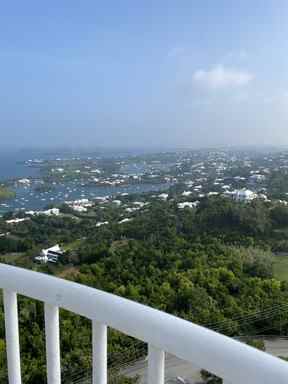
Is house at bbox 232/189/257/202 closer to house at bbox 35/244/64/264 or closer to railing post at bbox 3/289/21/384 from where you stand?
house at bbox 35/244/64/264

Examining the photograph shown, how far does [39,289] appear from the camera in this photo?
2.16 feet

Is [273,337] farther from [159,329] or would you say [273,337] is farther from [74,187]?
[74,187]

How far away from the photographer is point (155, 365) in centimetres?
53

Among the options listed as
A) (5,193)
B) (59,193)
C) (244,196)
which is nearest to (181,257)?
(244,196)

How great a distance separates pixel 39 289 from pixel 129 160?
56028 millimetres

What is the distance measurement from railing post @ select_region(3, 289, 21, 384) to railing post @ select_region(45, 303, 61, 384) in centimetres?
8

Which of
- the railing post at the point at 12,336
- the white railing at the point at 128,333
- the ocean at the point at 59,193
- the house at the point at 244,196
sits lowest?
the ocean at the point at 59,193

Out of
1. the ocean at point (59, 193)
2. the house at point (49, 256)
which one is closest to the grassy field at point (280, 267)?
the house at point (49, 256)

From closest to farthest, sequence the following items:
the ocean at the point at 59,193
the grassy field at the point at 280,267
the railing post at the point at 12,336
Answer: the railing post at the point at 12,336 → the grassy field at the point at 280,267 → the ocean at the point at 59,193

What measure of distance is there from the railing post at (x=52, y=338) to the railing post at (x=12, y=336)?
0.08 m

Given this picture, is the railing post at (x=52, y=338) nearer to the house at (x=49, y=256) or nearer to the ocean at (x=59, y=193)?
the house at (x=49, y=256)

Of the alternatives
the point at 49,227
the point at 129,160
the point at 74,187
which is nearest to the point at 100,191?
the point at 74,187

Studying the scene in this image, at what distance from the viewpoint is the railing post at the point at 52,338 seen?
64 centimetres

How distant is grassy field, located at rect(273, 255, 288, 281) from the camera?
43.6 ft
